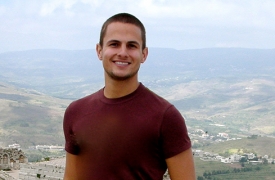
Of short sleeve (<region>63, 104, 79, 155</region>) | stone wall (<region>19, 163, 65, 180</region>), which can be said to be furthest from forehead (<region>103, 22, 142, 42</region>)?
stone wall (<region>19, 163, 65, 180</region>)

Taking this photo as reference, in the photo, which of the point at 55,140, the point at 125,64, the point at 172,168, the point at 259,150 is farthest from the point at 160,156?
the point at 55,140

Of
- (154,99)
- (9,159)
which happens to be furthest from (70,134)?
(9,159)

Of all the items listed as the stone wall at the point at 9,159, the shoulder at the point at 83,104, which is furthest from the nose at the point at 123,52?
the stone wall at the point at 9,159

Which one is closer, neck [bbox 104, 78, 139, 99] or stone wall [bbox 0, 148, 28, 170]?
neck [bbox 104, 78, 139, 99]

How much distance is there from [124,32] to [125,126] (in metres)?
0.92

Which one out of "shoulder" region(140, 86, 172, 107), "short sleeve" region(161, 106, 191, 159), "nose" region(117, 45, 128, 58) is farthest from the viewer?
"nose" region(117, 45, 128, 58)

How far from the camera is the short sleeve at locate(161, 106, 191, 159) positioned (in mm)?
4684

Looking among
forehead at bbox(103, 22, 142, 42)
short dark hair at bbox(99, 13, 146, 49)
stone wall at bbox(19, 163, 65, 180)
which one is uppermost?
short dark hair at bbox(99, 13, 146, 49)

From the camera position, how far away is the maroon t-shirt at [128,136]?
4.71 meters

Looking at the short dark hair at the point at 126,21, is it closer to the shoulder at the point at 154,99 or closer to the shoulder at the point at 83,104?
the shoulder at the point at 154,99

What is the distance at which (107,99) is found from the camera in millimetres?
5086

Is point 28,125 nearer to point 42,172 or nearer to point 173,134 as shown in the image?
point 42,172

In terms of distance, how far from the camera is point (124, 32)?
4.98 metres

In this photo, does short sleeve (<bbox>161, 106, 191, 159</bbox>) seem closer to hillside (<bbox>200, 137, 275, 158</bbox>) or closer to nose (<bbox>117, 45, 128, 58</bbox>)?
nose (<bbox>117, 45, 128, 58</bbox>)
